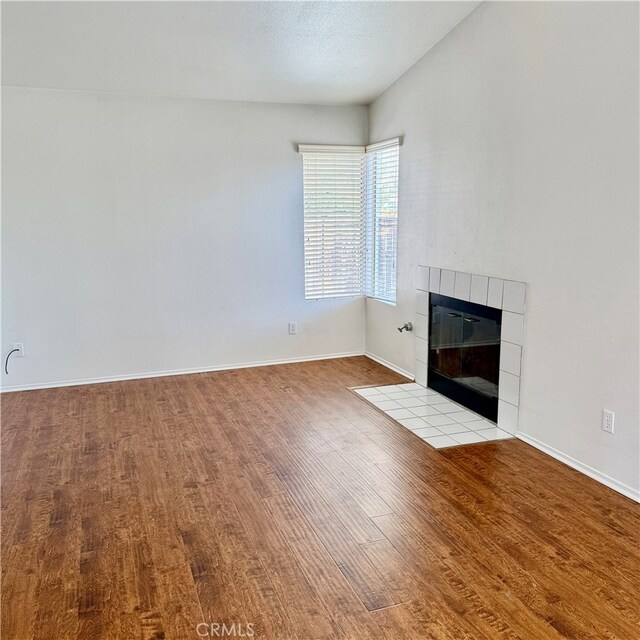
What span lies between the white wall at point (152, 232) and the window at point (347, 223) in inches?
5.1

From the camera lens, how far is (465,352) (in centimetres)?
423

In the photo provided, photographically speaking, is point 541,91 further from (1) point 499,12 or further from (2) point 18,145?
(2) point 18,145

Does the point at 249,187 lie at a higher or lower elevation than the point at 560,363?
higher

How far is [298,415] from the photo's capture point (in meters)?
4.20

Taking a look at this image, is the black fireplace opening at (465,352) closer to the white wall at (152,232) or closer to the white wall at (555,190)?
the white wall at (555,190)

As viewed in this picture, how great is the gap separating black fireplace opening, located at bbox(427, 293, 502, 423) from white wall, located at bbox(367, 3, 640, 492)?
1.02 ft

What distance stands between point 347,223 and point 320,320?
101cm

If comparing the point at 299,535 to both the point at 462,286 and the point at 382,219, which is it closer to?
the point at 462,286

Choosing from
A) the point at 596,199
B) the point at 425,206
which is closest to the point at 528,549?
the point at 596,199

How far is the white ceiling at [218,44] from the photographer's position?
358 cm

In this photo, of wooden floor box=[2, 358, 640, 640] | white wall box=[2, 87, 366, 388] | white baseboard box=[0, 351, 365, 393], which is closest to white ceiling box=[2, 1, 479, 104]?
white wall box=[2, 87, 366, 388]

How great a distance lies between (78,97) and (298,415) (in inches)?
124

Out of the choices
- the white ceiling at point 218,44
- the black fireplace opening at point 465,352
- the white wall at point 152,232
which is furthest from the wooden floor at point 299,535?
the white ceiling at point 218,44

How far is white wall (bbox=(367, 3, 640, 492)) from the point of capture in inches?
111
